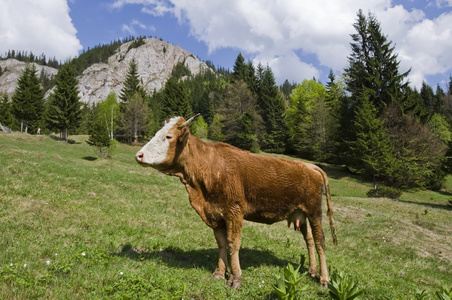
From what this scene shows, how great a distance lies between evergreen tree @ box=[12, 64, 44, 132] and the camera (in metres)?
49.6

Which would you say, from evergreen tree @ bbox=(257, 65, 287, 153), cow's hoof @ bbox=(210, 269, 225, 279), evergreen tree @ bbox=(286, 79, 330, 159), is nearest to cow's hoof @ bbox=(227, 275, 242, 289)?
cow's hoof @ bbox=(210, 269, 225, 279)

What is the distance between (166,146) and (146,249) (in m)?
3.19

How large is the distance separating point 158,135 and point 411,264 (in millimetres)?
9588

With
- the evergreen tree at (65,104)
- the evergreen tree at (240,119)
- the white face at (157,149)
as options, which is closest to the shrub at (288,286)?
the white face at (157,149)

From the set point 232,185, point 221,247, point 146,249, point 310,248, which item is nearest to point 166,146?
point 232,185

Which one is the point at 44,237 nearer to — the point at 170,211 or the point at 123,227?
the point at 123,227

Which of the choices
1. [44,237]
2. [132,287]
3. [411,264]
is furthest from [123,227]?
[411,264]

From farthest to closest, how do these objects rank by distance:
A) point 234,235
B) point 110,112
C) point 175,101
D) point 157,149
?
point 175,101 → point 110,112 → point 234,235 → point 157,149

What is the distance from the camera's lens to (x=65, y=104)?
48750mm

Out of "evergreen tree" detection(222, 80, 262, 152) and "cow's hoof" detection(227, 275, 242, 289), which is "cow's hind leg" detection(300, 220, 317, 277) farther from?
"evergreen tree" detection(222, 80, 262, 152)

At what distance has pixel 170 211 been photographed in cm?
1215

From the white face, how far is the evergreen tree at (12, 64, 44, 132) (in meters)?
56.0

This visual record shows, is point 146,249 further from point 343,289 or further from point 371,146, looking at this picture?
point 371,146

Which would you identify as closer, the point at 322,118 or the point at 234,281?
the point at 234,281
